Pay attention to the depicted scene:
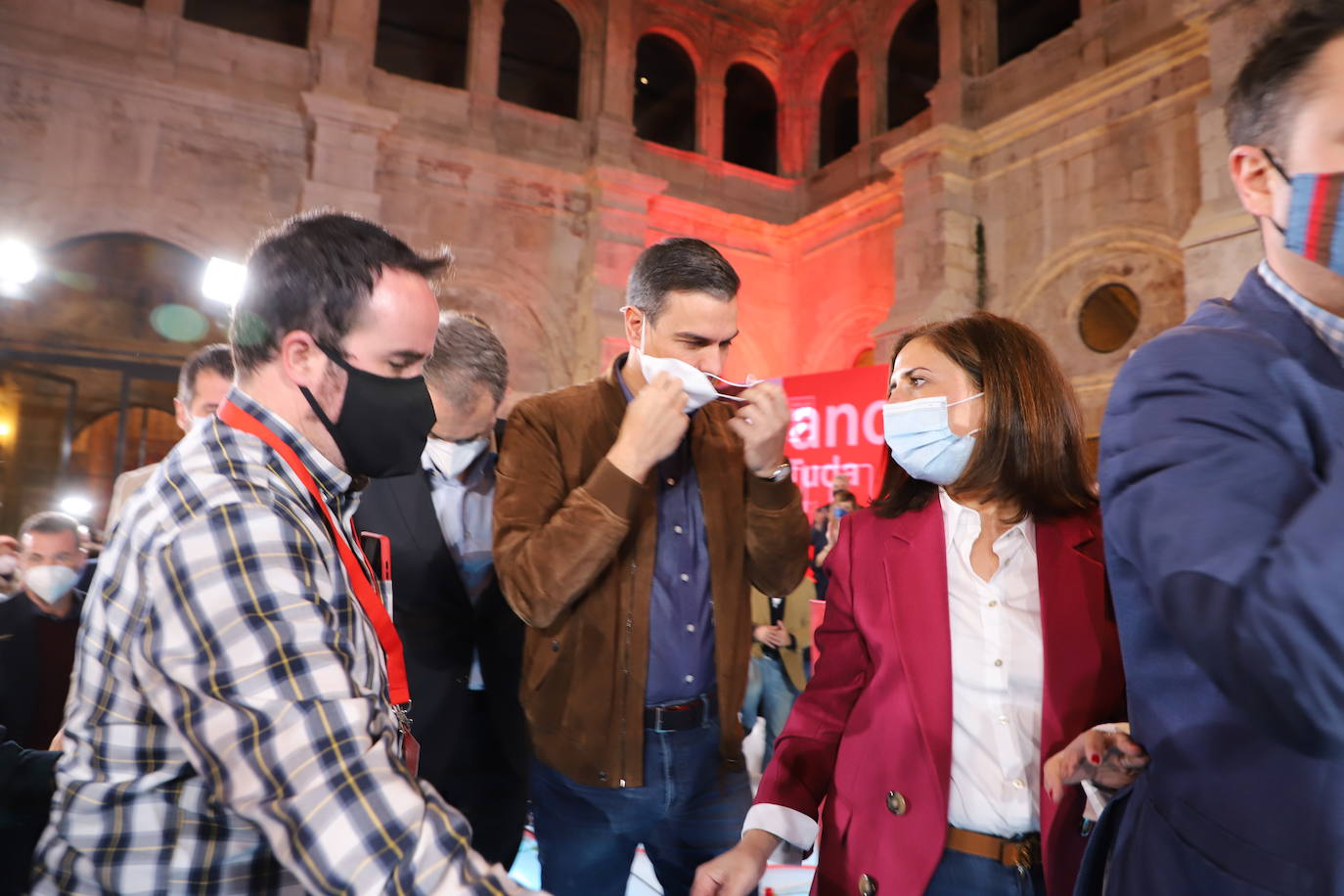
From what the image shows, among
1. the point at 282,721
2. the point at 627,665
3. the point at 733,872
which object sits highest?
the point at 282,721

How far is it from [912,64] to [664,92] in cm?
459

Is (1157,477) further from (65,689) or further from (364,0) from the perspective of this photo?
(364,0)

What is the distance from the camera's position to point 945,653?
1.54m

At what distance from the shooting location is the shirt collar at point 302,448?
1238 mm

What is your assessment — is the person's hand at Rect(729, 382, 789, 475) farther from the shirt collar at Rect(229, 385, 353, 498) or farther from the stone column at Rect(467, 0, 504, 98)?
the stone column at Rect(467, 0, 504, 98)

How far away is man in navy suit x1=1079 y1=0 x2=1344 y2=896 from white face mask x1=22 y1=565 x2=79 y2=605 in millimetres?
3724

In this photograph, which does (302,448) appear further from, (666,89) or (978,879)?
(666,89)

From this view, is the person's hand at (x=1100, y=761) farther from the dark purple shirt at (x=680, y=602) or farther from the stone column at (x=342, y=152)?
the stone column at (x=342, y=152)

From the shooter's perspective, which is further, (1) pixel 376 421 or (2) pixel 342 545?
(1) pixel 376 421

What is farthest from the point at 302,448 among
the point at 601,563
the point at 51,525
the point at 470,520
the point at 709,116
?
the point at 709,116

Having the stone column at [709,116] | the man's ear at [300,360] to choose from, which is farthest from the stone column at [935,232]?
the man's ear at [300,360]

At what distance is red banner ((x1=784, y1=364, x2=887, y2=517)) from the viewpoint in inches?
280

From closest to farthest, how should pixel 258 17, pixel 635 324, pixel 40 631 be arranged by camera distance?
pixel 635 324 → pixel 40 631 → pixel 258 17

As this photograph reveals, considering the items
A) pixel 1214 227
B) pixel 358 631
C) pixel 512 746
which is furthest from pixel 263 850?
pixel 1214 227
